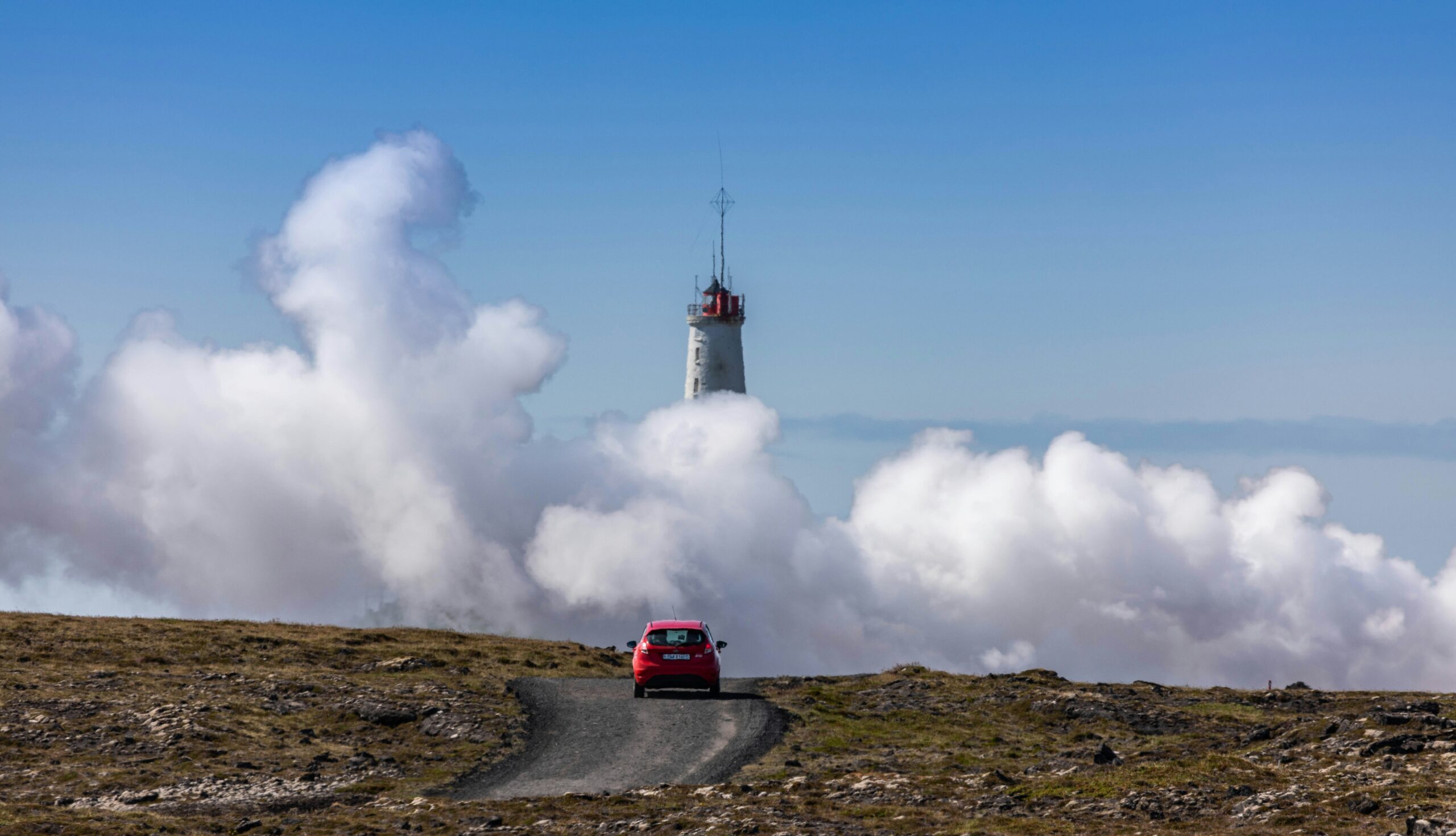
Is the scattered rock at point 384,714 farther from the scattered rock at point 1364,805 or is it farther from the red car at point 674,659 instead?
the scattered rock at point 1364,805

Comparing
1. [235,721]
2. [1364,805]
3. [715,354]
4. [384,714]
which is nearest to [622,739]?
[384,714]

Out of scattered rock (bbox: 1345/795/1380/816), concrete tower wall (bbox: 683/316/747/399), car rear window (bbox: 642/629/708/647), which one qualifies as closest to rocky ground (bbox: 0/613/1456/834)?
scattered rock (bbox: 1345/795/1380/816)

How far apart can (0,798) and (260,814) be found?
560cm

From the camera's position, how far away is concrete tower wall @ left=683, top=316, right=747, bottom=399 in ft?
365

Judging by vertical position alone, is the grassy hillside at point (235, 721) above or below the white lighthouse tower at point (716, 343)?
below

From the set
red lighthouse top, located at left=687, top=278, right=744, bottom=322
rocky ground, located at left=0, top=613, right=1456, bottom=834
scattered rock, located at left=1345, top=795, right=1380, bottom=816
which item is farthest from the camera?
red lighthouse top, located at left=687, top=278, right=744, bottom=322

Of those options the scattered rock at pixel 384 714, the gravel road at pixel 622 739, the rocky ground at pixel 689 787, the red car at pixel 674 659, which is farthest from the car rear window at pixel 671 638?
the scattered rock at pixel 384 714

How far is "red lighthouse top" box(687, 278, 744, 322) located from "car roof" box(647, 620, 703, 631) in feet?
226

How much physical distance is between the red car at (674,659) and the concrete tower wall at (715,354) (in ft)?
225

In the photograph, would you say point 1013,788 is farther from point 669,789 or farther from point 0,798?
point 0,798

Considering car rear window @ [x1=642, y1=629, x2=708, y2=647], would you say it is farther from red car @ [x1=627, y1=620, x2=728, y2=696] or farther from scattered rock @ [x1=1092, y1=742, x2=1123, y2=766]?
scattered rock @ [x1=1092, y1=742, x2=1123, y2=766]

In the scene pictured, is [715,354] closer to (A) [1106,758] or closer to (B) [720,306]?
(B) [720,306]

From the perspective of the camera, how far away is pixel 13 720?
1398 inches

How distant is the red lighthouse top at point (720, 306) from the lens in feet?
364
